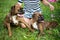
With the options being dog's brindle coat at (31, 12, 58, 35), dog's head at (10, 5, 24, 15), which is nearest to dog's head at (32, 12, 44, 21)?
dog's brindle coat at (31, 12, 58, 35)

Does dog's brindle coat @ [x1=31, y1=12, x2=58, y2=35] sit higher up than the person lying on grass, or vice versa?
the person lying on grass

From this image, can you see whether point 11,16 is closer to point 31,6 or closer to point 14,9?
point 14,9

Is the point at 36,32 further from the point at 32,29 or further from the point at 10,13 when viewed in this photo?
the point at 10,13

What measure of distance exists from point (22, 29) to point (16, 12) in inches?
6.4

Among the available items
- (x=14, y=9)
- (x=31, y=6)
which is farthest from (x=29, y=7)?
(x=14, y=9)

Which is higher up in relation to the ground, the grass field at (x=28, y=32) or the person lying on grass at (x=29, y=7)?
the person lying on grass at (x=29, y=7)

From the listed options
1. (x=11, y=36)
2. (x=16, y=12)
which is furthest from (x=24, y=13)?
(x=11, y=36)

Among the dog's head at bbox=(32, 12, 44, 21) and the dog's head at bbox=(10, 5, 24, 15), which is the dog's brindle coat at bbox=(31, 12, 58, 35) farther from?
the dog's head at bbox=(10, 5, 24, 15)

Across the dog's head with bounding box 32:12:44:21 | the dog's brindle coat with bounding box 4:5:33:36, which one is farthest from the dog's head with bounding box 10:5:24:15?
the dog's head with bounding box 32:12:44:21

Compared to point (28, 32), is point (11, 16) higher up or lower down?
higher up

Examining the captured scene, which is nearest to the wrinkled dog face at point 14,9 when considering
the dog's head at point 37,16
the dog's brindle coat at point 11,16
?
the dog's brindle coat at point 11,16

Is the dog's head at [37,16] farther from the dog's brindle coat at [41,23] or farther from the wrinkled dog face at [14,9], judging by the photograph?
the wrinkled dog face at [14,9]

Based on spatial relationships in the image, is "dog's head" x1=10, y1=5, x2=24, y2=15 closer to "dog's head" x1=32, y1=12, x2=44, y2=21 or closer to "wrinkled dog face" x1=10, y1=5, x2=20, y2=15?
"wrinkled dog face" x1=10, y1=5, x2=20, y2=15

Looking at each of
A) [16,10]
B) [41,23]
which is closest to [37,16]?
[41,23]
